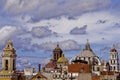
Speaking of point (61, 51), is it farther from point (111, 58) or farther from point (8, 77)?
point (8, 77)

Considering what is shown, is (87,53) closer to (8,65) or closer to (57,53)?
(57,53)

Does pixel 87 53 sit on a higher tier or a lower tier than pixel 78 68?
higher

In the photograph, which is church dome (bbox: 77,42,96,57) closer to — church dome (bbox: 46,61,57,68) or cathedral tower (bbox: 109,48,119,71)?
cathedral tower (bbox: 109,48,119,71)

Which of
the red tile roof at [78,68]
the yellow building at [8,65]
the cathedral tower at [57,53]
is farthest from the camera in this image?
the cathedral tower at [57,53]

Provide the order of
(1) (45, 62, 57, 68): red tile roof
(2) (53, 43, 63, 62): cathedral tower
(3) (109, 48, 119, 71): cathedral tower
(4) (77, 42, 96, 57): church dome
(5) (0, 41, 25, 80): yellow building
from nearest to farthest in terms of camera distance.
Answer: (5) (0, 41, 25, 80): yellow building, (1) (45, 62, 57, 68): red tile roof, (4) (77, 42, 96, 57): church dome, (3) (109, 48, 119, 71): cathedral tower, (2) (53, 43, 63, 62): cathedral tower

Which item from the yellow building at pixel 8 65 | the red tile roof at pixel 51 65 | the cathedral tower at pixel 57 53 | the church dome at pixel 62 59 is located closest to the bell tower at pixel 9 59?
the yellow building at pixel 8 65

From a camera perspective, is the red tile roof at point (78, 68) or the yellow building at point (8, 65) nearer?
the yellow building at point (8, 65)

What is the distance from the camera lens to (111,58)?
138m

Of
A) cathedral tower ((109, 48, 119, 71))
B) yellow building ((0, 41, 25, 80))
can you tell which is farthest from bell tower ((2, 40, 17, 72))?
cathedral tower ((109, 48, 119, 71))

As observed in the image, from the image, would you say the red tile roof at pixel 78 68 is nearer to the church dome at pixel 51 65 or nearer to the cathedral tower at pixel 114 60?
the church dome at pixel 51 65

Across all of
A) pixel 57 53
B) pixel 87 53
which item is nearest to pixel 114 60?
pixel 87 53

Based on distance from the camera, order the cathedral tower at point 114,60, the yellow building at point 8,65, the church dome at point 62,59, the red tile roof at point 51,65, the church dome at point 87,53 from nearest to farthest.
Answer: the yellow building at point 8,65
the red tile roof at point 51,65
the church dome at point 62,59
the church dome at point 87,53
the cathedral tower at point 114,60

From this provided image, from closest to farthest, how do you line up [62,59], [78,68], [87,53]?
1. [78,68]
2. [62,59]
3. [87,53]

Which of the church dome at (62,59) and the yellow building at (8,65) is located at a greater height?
the church dome at (62,59)
